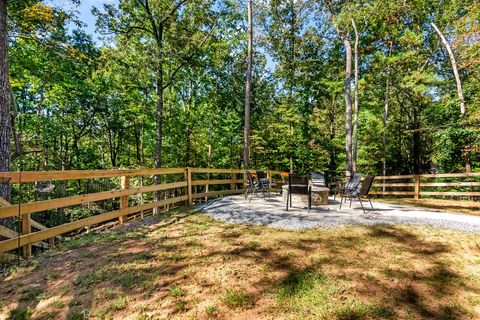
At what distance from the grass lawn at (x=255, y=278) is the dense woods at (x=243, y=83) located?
629 cm

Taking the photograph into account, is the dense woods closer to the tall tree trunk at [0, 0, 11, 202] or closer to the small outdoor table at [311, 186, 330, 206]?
the tall tree trunk at [0, 0, 11, 202]

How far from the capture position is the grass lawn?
6.98 ft

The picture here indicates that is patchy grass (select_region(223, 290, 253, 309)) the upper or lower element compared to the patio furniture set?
lower

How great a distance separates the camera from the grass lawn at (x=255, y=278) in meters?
2.13

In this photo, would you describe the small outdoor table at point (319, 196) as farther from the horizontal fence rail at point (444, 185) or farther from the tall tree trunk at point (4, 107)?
the tall tree trunk at point (4, 107)

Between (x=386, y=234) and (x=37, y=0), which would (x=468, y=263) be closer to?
(x=386, y=234)

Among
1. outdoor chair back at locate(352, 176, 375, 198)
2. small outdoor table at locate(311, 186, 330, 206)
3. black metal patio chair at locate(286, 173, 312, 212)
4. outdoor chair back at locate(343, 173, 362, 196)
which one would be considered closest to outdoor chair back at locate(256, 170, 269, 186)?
small outdoor table at locate(311, 186, 330, 206)

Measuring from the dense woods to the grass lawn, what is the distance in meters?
6.29

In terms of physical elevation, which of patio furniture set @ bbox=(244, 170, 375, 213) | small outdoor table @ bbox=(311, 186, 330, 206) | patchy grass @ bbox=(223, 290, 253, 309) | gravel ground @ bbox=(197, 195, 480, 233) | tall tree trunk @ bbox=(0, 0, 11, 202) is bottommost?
patchy grass @ bbox=(223, 290, 253, 309)

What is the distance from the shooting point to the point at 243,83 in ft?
53.6

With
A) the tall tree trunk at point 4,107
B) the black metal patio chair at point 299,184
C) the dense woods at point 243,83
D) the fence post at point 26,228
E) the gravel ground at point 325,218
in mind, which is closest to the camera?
the fence post at point 26,228

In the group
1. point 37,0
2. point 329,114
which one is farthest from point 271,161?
point 37,0

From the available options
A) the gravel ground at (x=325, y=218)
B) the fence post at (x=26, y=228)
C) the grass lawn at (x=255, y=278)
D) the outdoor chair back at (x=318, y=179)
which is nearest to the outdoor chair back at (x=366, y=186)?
the gravel ground at (x=325, y=218)

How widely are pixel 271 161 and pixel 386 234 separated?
12.2 m
